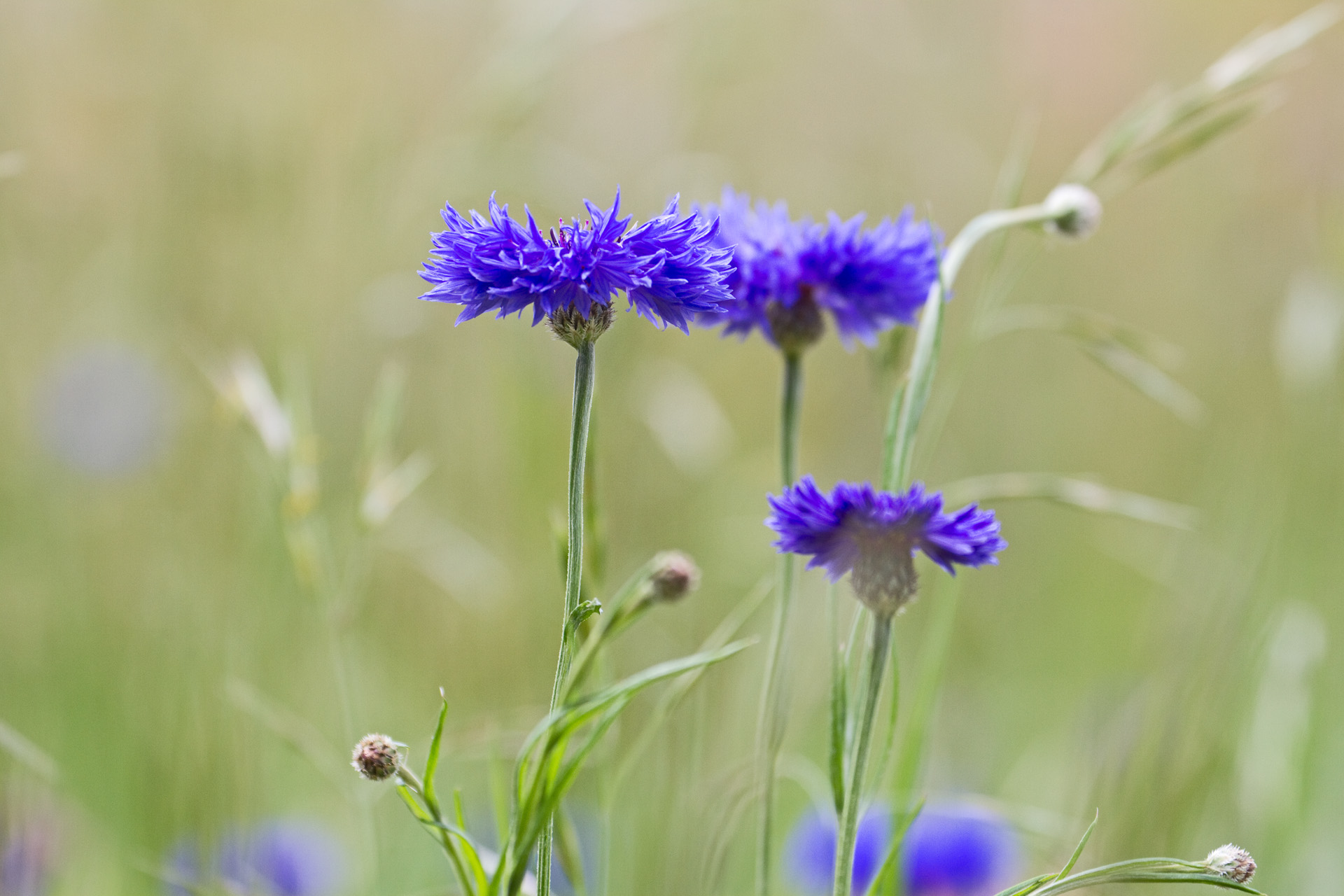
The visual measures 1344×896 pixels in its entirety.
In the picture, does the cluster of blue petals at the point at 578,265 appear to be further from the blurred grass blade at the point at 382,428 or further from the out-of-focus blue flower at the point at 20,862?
the out-of-focus blue flower at the point at 20,862

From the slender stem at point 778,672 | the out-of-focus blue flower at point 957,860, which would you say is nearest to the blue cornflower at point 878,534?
the slender stem at point 778,672

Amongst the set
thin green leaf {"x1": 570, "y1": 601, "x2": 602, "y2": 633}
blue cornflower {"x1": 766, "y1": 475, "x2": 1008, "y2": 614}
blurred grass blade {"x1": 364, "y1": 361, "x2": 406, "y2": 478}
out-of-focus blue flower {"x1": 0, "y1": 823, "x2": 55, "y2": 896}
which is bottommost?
thin green leaf {"x1": 570, "y1": 601, "x2": 602, "y2": 633}

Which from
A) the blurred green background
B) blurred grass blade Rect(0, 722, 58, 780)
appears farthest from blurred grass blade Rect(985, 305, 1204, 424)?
blurred grass blade Rect(0, 722, 58, 780)

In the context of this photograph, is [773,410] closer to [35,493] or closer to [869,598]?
[35,493]

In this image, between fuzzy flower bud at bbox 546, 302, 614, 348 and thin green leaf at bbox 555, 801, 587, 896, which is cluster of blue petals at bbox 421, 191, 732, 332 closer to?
fuzzy flower bud at bbox 546, 302, 614, 348

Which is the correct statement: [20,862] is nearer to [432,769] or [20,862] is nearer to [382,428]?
[382,428]

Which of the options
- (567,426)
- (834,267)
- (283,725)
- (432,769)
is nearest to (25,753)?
(283,725)
